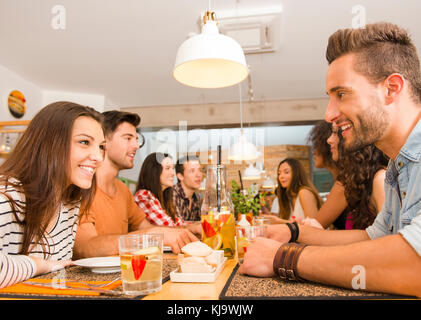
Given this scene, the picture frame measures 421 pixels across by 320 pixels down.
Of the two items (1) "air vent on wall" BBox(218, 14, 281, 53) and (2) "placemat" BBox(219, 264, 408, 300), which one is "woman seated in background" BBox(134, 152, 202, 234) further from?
(2) "placemat" BBox(219, 264, 408, 300)

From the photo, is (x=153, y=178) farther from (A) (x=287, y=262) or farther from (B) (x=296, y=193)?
(A) (x=287, y=262)

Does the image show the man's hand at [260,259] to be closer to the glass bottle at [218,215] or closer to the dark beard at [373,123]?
the glass bottle at [218,215]

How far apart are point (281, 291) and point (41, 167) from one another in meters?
1.00

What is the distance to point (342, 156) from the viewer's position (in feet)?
7.04

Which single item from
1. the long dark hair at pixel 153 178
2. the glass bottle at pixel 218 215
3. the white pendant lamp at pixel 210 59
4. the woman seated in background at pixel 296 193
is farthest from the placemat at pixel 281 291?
the long dark hair at pixel 153 178

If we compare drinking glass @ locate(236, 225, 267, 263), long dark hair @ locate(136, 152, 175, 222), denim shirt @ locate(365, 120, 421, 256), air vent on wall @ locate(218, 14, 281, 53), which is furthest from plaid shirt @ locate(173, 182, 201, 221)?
denim shirt @ locate(365, 120, 421, 256)

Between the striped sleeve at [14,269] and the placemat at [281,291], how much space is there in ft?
1.70

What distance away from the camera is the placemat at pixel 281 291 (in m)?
0.65

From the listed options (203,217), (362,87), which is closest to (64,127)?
(203,217)

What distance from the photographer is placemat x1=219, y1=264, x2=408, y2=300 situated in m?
0.65

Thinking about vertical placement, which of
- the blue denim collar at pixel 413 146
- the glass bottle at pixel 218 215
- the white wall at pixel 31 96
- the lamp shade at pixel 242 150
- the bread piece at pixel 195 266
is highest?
the white wall at pixel 31 96

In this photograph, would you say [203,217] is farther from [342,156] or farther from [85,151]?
[342,156]

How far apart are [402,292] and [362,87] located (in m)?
0.60

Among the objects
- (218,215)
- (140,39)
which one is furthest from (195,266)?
(140,39)
